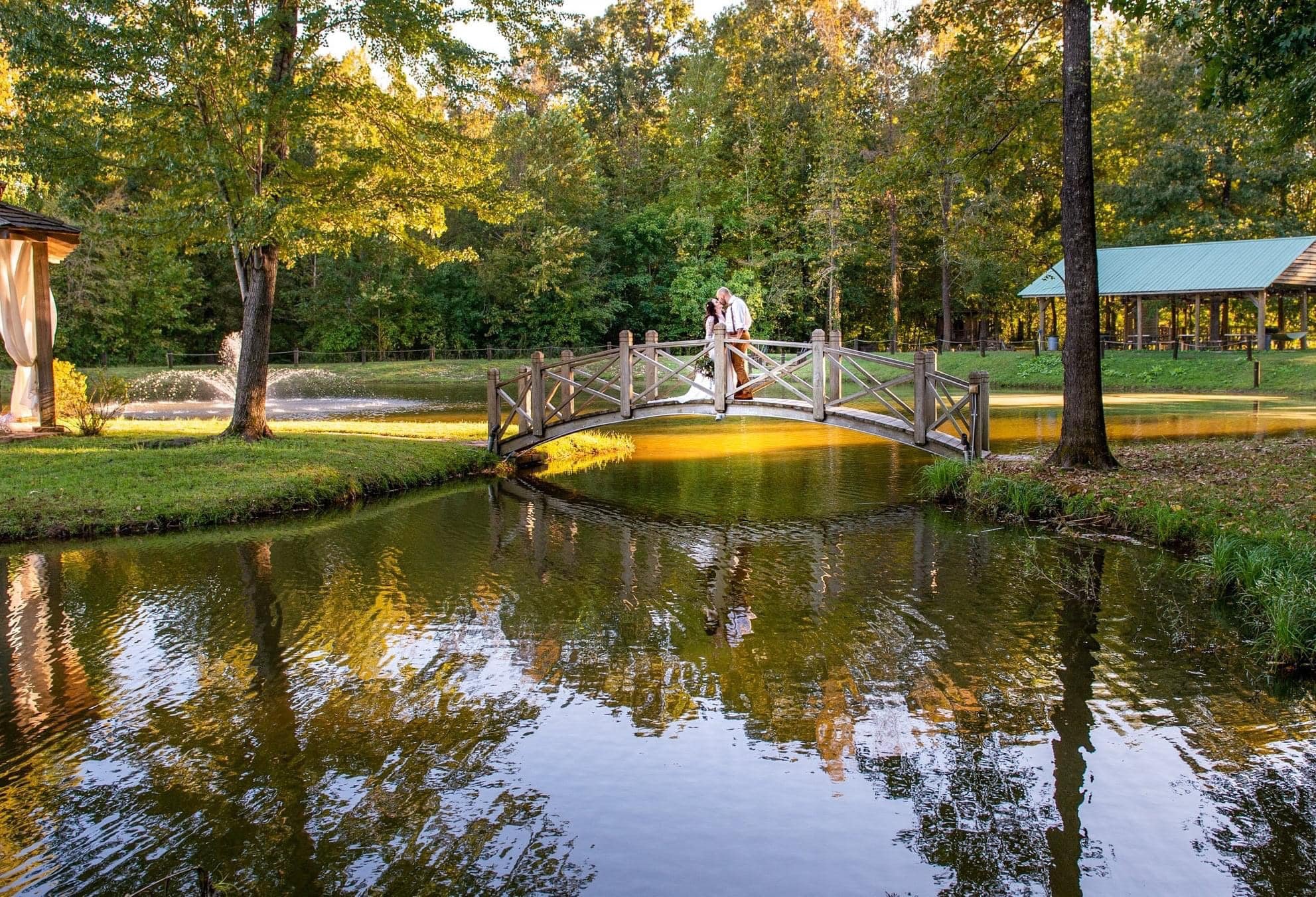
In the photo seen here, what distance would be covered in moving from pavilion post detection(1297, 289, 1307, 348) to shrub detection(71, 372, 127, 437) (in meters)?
35.2

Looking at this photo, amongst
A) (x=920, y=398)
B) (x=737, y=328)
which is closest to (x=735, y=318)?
(x=737, y=328)

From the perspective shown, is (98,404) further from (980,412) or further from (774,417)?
(980,412)

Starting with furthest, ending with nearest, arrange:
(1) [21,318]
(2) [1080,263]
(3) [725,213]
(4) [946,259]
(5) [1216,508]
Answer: (3) [725,213] < (4) [946,259] < (1) [21,318] < (2) [1080,263] < (5) [1216,508]

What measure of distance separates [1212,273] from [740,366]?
2618 cm

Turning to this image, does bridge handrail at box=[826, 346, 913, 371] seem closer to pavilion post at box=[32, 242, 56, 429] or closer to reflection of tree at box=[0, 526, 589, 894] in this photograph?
reflection of tree at box=[0, 526, 589, 894]

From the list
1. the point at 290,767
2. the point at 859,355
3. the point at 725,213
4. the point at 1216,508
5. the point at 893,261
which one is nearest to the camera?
the point at 290,767

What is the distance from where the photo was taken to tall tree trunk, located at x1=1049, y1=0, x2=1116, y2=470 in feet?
43.1

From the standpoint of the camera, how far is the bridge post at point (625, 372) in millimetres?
17000

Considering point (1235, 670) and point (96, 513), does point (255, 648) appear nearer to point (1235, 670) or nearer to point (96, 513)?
point (96, 513)

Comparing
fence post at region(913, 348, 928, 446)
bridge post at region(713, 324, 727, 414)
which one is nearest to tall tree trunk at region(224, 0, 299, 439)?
bridge post at region(713, 324, 727, 414)

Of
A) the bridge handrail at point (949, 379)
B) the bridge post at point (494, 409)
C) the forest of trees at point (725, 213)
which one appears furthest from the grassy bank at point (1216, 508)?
the forest of trees at point (725, 213)

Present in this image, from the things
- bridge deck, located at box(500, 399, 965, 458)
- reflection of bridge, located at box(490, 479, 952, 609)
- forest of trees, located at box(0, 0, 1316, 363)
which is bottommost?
reflection of bridge, located at box(490, 479, 952, 609)

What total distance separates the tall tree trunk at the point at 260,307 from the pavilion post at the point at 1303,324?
32965 mm

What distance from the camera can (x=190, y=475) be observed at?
46.7ft
